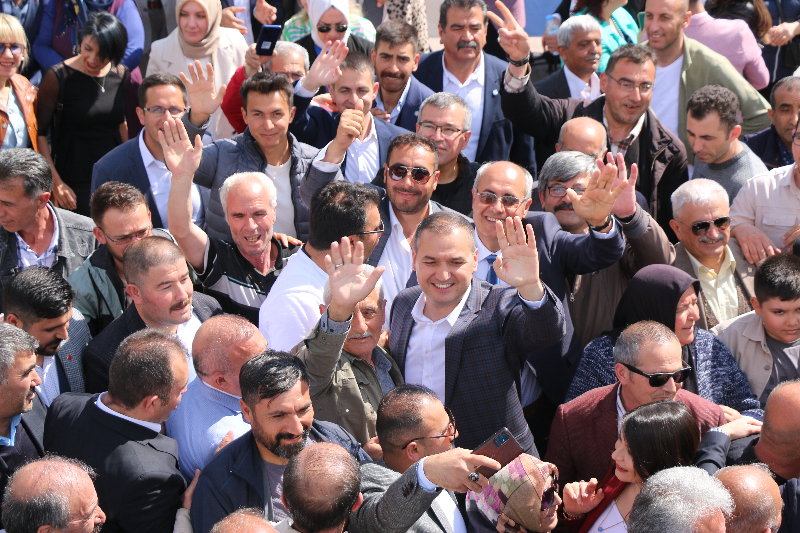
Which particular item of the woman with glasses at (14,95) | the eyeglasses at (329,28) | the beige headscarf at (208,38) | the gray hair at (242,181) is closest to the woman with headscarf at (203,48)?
the beige headscarf at (208,38)

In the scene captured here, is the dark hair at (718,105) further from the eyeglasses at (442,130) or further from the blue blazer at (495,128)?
the eyeglasses at (442,130)

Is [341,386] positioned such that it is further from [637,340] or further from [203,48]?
[203,48]

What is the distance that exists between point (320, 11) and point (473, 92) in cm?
135

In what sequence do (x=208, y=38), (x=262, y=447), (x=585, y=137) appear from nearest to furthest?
(x=262, y=447) → (x=585, y=137) → (x=208, y=38)

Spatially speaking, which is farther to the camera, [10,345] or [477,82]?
[477,82]

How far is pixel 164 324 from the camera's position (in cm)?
386

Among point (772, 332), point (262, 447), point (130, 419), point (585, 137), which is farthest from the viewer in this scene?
point (585, 137)

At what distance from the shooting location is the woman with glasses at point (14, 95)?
5.50 metres

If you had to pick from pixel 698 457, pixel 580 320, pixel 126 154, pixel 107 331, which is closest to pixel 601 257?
pixel 580 320

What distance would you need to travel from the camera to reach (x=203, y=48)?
Result: 616 centimetres

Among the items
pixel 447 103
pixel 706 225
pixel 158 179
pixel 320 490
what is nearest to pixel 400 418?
pixel 320 490

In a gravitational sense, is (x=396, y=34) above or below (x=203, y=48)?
above

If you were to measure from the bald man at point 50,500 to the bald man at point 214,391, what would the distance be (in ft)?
2.02

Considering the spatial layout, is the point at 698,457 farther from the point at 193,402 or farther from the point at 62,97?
the point at 62,97
